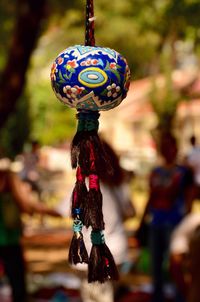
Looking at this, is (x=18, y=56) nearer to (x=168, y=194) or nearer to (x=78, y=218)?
(x=168, y=194)

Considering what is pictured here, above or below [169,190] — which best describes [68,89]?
below

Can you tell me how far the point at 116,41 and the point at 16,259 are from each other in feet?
37.9

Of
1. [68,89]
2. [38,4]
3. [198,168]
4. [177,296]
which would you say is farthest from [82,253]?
[38,4]

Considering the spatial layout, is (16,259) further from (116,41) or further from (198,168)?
A: (116,41)

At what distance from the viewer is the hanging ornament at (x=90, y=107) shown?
182cm

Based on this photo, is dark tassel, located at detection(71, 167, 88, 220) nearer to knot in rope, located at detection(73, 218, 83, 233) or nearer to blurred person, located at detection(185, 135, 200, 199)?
knot in rope, located at detection(73, 218, 83, 233)

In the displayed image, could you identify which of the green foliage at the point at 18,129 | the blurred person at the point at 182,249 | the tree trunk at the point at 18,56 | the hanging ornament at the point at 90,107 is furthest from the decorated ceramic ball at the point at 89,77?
the green foliage at the point at 18,129

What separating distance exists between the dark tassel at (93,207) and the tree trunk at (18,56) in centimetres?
546

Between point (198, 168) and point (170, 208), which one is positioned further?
point (198, 168)

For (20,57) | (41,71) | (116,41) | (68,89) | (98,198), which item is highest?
(41,71)

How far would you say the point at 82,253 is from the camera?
1885 mm

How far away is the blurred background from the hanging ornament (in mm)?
2530

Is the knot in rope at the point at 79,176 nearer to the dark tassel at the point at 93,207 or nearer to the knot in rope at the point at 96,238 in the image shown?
the dark tassel at the point at 93,207

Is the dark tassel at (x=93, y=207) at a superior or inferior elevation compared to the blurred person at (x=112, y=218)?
inferior
